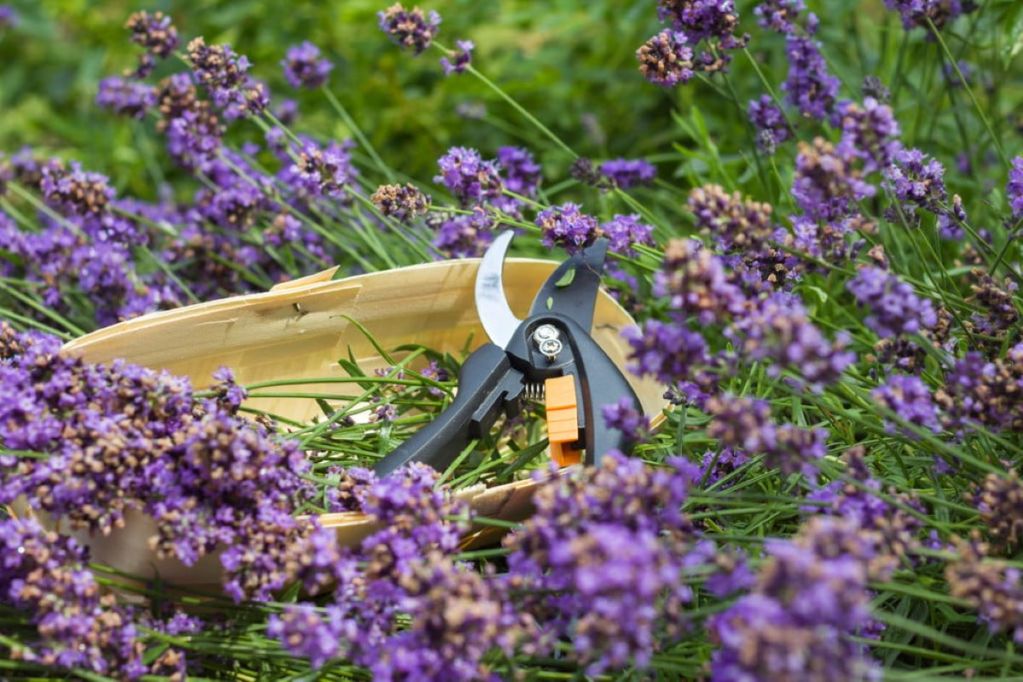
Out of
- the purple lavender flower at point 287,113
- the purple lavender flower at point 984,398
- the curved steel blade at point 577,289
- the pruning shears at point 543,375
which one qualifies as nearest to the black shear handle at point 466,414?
the pruning shears at point 543,375

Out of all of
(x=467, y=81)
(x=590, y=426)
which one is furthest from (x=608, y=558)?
(x=467, y=81)

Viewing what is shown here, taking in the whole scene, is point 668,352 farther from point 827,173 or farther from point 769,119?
point 769,119

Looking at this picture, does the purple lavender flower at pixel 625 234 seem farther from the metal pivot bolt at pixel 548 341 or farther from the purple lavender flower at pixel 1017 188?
the purple lavender flower at pixel 1017 188

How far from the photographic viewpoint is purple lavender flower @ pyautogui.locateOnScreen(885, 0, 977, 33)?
4.77 feet

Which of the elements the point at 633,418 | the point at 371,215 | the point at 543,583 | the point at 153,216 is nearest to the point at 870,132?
the point at 633,418

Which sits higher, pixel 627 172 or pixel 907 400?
pixel 627 172

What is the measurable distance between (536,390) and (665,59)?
1.55ft

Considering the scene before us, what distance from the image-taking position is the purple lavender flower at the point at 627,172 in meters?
1.84

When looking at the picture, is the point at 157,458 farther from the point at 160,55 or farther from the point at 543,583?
the point at 160,55

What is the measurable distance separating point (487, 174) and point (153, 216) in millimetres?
894

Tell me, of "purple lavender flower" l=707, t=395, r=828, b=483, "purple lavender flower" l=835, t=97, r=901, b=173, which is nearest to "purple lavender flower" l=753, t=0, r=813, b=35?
"purple lavender flower" l=835, t=97, r=901, b=173

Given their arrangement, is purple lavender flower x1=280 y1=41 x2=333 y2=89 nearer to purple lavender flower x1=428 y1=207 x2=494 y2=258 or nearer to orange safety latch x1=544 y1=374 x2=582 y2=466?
purple lavender flower x1=428 y1=207 x2=494 y2=258

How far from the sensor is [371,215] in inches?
78.3

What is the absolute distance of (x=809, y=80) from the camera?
5.66 ft
